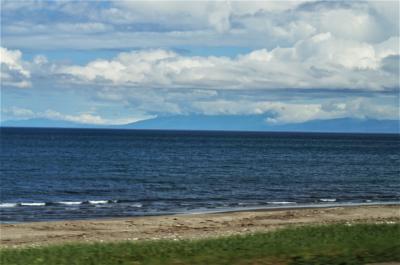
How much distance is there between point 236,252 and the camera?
1423 cm

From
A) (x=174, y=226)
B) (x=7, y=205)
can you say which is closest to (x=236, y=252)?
(x=174, y=226)

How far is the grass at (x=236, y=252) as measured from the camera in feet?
43.0

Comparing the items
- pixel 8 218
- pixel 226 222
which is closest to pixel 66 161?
pixel 8 218

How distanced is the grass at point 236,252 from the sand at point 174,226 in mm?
5523

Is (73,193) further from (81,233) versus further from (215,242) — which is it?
(215,242)

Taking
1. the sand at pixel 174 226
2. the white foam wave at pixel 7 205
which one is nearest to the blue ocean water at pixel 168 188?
the white foam wave at pixel 7 205

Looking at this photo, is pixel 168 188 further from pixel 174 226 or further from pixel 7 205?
pixel 174 226

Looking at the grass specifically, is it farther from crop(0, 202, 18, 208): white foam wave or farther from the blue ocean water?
crop(0, 202, 18, 208): white foam wave

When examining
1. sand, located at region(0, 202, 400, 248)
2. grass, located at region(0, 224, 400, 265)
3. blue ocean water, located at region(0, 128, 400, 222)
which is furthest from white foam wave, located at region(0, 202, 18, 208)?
grass, located at region(0, 224, 400, 265)

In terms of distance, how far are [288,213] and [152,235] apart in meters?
10.2

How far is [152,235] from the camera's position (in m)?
23.8

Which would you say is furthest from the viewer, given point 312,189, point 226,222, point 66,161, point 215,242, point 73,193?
point 66,161

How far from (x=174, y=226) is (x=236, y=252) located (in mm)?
13157

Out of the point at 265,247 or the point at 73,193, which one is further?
the point at 73,193
